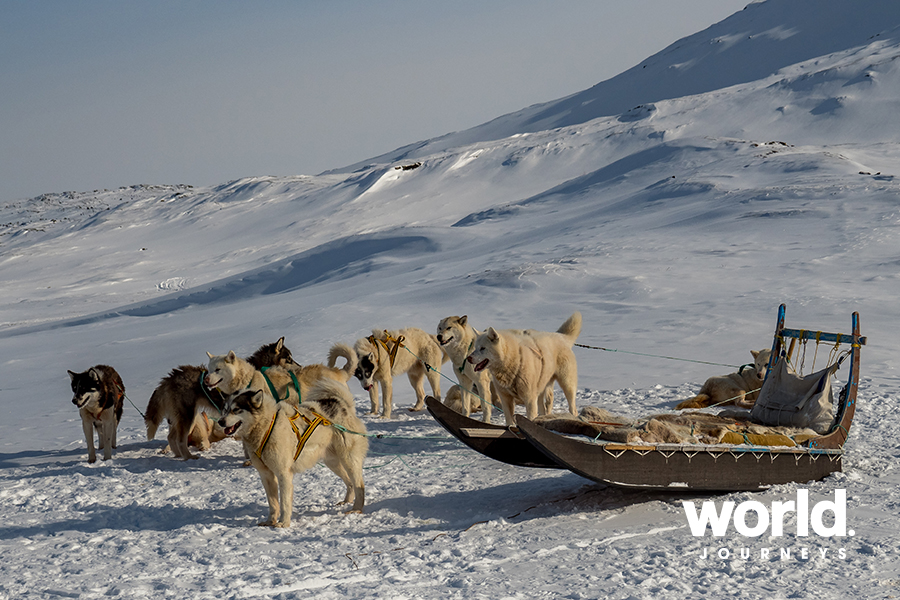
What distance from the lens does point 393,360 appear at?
8.27 metres

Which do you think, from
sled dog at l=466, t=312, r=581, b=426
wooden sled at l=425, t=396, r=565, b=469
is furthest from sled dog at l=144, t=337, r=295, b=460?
sled dog at l=466, t=312, r=581, b=426

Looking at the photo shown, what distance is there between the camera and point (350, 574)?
4.17 meters

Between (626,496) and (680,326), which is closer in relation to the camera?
(626,496)

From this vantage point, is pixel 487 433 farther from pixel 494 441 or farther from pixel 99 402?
pixel 99 402

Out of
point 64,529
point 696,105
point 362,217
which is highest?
point 696,105

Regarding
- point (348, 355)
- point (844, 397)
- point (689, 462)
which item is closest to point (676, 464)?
point (689, 462)

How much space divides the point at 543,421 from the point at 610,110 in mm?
50353

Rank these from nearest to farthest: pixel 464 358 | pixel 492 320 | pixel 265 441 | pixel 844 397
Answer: pixel 265 441 → pixel 844 397 → pixel 464 358 → pixel 492 320

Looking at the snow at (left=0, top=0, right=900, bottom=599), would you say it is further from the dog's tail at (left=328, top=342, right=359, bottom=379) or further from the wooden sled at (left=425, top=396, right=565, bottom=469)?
the dog's tail at (left=328, top=342, right=359, bottom=379)

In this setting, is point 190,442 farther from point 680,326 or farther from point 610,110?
point 610,110

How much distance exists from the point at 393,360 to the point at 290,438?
11.2 ft

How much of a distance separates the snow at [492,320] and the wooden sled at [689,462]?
0.17 meters

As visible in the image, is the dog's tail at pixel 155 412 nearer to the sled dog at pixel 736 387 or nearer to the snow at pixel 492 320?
the snow at pixel 492 320

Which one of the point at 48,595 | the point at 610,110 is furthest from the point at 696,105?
the point at 48,595
